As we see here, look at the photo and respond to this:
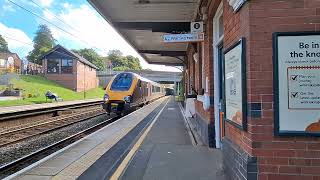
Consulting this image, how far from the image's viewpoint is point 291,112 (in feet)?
15.4

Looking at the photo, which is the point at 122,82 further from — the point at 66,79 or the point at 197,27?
the point at 66,79

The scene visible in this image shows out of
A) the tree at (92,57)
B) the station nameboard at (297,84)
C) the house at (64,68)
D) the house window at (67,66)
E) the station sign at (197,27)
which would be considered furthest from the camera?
the tree at (92,57)

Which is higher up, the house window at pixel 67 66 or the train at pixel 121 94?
the house window at pixel 67 66

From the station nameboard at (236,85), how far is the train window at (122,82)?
17.7m

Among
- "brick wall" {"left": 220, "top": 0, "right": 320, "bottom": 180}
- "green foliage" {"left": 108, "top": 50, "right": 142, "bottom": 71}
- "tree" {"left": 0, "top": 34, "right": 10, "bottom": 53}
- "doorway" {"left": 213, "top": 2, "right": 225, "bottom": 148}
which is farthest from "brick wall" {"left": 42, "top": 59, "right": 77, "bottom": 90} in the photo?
"green foliage" {"left": 108, "top": 50, "right": 142, "bottom": 71}

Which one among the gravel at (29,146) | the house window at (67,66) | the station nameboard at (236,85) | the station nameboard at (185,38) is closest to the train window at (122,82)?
the gravel at (29,146)

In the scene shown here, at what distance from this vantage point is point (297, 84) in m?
4.69

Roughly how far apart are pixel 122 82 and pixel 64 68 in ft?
170

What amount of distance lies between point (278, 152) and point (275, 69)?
958 mm

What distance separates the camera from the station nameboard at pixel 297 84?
4668 millimetres

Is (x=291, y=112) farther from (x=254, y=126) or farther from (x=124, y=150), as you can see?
(x=124, y=150)

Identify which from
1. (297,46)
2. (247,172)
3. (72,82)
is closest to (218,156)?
(247,172)

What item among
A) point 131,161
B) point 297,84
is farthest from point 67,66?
point 297,84

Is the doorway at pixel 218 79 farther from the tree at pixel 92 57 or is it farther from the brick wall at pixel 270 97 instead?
the tree at pixel 92 57
